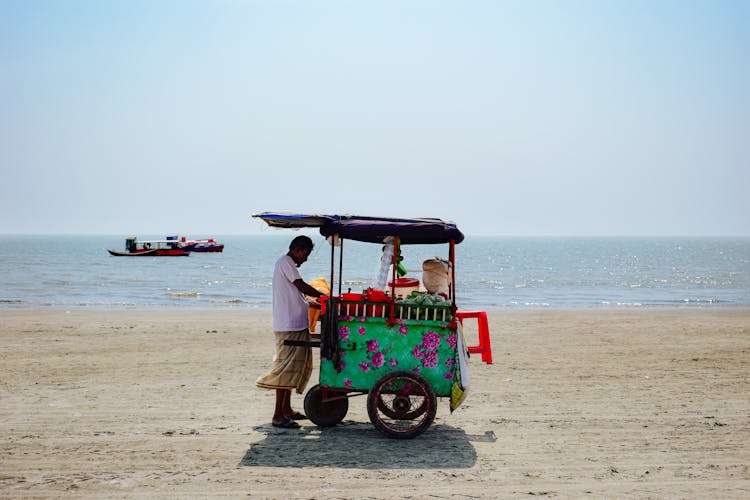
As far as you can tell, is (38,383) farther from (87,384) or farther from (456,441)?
(456,441)

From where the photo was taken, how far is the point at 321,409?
302 inches

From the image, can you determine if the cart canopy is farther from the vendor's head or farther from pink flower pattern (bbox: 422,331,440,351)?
pink flower pattern (bbox: 422,331,440,351)

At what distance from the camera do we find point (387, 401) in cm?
823

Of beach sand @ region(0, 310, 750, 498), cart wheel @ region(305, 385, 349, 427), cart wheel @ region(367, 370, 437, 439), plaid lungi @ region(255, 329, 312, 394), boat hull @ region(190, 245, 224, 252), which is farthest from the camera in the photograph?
boat hull @ region(190, 245, 224, 252)

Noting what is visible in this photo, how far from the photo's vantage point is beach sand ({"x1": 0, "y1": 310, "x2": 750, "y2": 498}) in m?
5.78

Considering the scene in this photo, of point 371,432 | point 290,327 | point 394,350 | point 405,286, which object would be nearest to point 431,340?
point 394,350

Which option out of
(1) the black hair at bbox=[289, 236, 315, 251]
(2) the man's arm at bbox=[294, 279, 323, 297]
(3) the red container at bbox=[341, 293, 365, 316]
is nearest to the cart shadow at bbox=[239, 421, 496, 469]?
(3) the red container at bbox=[341, 293, 365, 316]

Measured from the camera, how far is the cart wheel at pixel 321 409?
25.1ft

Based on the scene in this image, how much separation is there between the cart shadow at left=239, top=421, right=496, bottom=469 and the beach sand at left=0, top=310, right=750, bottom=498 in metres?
0.02

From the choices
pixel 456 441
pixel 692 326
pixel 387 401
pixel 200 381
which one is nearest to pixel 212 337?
pixel 200 381

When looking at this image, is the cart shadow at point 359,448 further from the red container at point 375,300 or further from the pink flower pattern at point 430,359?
the red container at point 375,300

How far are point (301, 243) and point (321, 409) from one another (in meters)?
1.73

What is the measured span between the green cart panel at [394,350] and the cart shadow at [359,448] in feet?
1.60

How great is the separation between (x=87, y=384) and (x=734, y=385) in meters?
8.72
